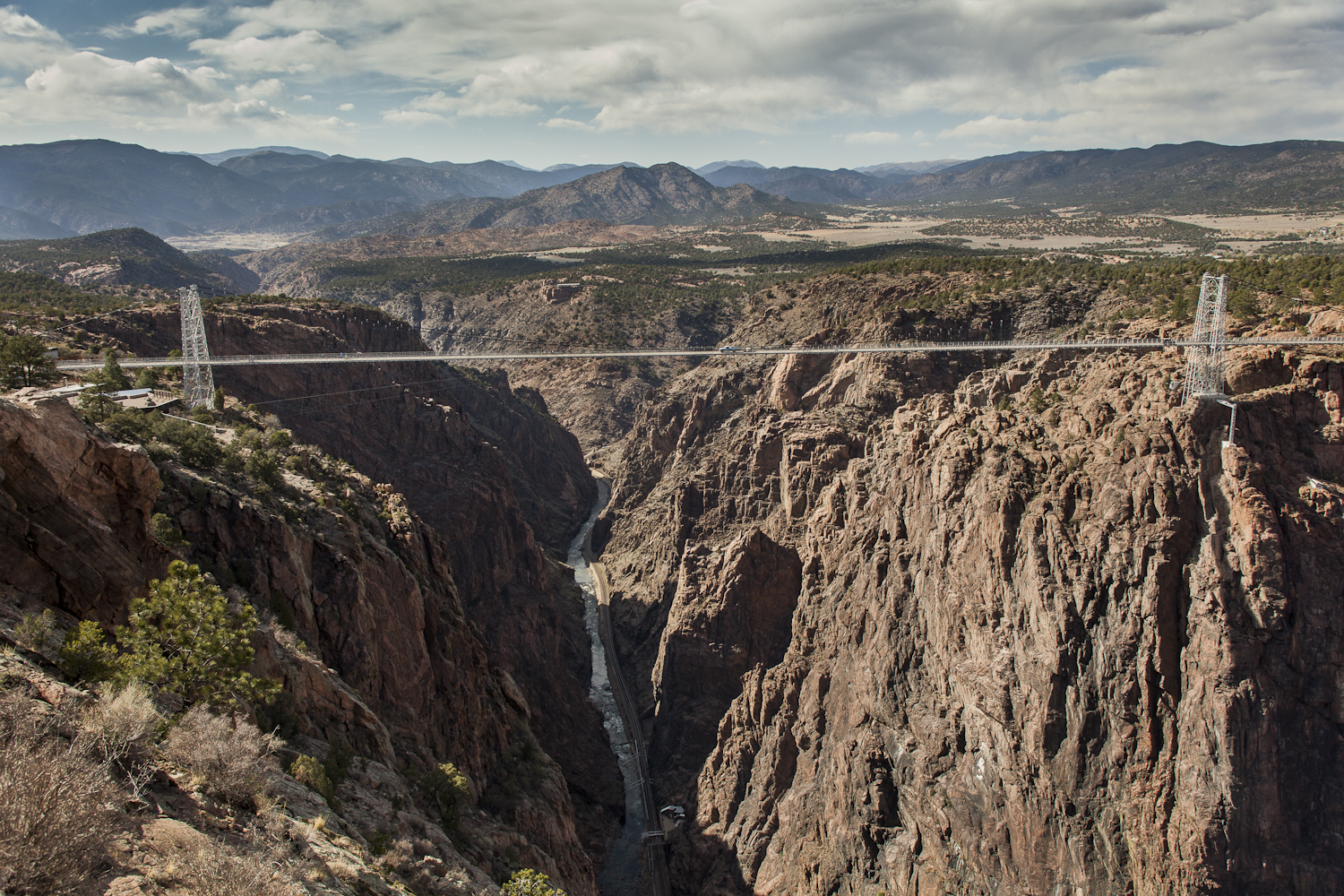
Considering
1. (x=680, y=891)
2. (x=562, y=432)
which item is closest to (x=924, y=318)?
(x=680, y=891)

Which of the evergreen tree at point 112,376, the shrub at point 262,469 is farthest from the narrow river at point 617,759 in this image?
the evergreen tree at point 112,376

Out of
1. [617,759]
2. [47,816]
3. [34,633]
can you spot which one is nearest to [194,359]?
[34,633]

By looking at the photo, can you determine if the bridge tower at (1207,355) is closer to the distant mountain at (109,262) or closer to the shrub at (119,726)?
the shrub at (119,726)

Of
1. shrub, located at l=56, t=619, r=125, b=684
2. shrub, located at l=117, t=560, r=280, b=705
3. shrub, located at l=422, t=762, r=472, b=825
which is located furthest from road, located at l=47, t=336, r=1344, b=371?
shrub, located at l=56, t=619, r=125, b=684

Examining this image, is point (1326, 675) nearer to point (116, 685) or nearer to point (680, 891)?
Answer: point (680, 891)

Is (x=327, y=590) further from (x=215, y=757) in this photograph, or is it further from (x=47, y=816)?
(x=47, y=816)

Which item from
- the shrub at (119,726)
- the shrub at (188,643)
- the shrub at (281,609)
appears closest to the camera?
the shrub at (119,726)

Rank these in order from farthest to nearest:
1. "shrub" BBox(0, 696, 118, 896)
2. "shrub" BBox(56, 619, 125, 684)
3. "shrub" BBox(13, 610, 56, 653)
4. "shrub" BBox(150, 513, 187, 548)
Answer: "shrub" BBox(150, 513, 187, 548), "shrub" BBox(56, 619, 125, 684), "shrub" BBox(13, 610, 56, 653), "shrub" BBox(0, 696, 118, 896)

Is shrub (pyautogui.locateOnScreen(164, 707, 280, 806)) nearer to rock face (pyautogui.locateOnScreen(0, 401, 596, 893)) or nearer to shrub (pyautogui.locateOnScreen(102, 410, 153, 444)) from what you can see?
rock face (pyautogui.locateOnScreen(0, 401, 596, 893))
